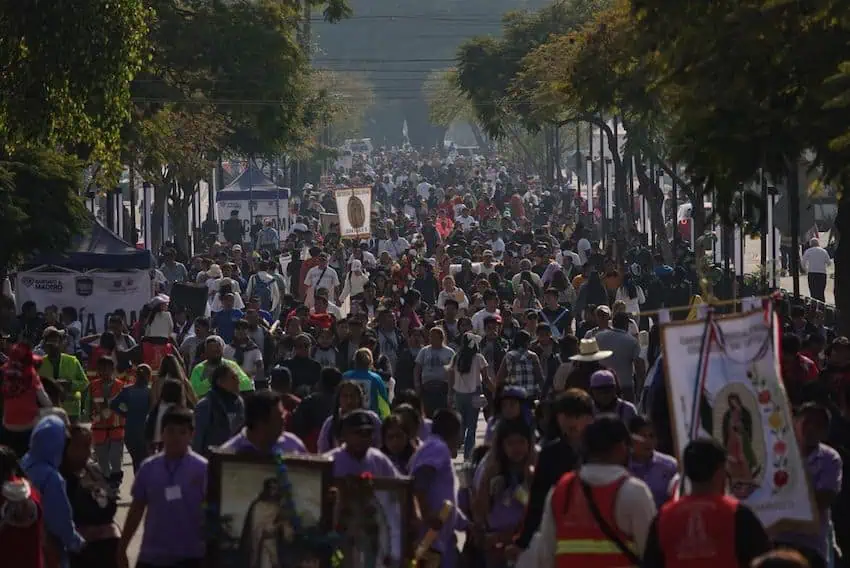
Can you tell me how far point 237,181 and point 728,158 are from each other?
44651 mm

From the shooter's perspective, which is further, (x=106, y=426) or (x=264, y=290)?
(x=264, y=290)

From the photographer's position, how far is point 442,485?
34.9 ft

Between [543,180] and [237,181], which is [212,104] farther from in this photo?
[543,180]

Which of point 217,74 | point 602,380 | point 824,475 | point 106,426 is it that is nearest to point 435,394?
point 106,426

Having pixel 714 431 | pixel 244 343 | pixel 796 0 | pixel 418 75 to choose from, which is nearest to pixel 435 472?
pixel 714 431

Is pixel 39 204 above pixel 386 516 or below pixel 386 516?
above

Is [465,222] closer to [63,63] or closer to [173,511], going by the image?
[63,63]

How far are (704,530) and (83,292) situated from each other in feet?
61.5

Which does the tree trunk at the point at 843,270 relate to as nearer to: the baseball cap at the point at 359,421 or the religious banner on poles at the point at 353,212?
the baseball cap at the point at 359,421

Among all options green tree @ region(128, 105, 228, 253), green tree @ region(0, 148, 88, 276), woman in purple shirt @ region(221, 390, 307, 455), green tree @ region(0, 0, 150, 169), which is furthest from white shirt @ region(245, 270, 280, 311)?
woman in purple shirt @ region(221, 390, 307, 455)

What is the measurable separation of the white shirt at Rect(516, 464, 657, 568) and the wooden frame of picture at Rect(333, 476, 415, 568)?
1.38 metres

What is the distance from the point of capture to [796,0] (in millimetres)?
15234

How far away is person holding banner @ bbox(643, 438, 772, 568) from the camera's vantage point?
7.87 m

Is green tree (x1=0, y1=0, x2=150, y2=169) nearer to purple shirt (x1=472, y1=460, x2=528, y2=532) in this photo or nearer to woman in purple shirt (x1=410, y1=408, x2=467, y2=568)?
woman in purple shirt (x1=410, y1=408, x2=467, y2=568)
